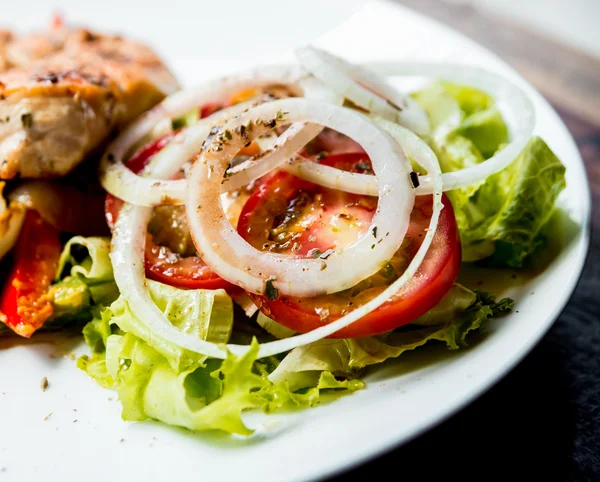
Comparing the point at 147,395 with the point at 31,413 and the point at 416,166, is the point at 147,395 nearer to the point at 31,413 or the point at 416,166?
the point at 31,413

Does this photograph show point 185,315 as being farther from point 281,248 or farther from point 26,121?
point 26,121

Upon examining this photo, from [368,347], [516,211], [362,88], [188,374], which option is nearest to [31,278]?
[188,374]

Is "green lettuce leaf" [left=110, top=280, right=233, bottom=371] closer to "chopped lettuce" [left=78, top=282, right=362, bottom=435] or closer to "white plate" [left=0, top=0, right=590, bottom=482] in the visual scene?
"chopped lettuce" [left=78, top=282, right=362, bottom=435]

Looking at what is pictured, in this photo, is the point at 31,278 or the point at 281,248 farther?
the point at 31,278

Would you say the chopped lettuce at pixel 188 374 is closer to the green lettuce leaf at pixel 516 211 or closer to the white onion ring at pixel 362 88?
the green lettuce leaf at pixel 516 211

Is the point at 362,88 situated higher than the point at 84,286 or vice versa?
the point at 362,88

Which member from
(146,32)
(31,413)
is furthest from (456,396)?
(146,32)
